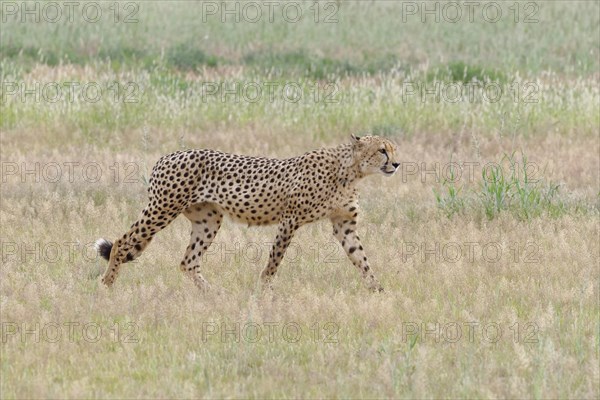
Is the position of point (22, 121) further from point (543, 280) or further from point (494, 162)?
point (543, 280)

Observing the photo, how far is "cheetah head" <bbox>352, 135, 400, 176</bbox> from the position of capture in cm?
748

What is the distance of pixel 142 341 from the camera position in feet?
20.8

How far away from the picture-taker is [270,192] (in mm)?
7723

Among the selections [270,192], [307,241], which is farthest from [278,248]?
[307,241]

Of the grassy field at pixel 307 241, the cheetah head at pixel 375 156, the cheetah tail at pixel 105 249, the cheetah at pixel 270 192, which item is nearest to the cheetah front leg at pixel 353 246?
the cheetah at pixel 270 192

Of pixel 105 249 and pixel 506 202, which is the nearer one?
pixel 105 249

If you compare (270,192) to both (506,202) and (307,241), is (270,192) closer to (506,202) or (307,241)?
(307,241)

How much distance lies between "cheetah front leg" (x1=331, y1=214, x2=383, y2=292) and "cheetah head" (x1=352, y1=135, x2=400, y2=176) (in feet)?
1.08

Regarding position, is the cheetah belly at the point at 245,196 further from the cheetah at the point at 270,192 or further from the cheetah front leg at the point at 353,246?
the cheetah front leg at the point at 353,246

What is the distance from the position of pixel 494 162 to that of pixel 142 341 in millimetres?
7192

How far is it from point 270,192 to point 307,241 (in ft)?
5.42

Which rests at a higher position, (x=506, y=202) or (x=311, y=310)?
(x=506, y=202)

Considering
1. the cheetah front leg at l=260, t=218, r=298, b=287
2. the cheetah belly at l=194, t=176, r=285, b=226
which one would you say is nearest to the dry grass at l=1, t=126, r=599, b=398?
the cheetah front leg at l=260, t=218, r=298, b=287

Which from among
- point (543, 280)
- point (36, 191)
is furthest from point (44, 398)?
point (36, 191)
